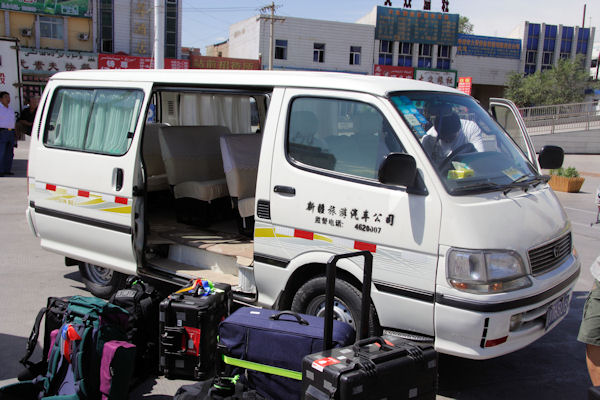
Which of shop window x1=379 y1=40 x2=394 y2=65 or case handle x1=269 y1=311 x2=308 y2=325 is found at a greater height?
shop window x1=379 y1=40 x2=394 y2=65

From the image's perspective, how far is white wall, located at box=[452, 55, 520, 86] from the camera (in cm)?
4959

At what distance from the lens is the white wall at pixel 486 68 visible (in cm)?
4959

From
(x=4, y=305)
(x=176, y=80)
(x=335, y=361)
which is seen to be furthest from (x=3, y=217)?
(x=335, y=361)

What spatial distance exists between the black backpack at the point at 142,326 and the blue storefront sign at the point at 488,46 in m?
49.2

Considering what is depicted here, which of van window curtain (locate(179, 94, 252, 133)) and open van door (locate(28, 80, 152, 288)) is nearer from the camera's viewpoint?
open van door (locate(28, 80, 152, 288))

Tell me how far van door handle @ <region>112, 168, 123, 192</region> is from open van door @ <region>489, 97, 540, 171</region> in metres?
3.49

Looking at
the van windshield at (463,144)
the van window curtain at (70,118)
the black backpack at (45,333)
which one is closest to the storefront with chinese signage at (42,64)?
the van window curtain at (70,118)

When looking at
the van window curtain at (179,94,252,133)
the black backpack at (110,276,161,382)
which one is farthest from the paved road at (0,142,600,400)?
the van window curtain at (179,94,252,133)

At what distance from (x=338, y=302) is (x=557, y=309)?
5.10 feet

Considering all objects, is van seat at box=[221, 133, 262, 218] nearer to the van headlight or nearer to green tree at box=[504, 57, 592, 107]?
the van headlight

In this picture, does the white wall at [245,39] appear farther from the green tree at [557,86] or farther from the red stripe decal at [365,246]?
the red stripe decal at [365,246]

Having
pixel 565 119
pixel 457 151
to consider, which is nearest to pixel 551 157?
pixel 457 151

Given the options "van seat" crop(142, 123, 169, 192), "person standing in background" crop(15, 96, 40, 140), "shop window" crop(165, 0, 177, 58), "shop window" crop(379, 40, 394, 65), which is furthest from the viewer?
"shop window" crop(379, 40, 394, 65)

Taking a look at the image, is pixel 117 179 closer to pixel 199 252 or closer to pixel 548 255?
pixel 199 252
